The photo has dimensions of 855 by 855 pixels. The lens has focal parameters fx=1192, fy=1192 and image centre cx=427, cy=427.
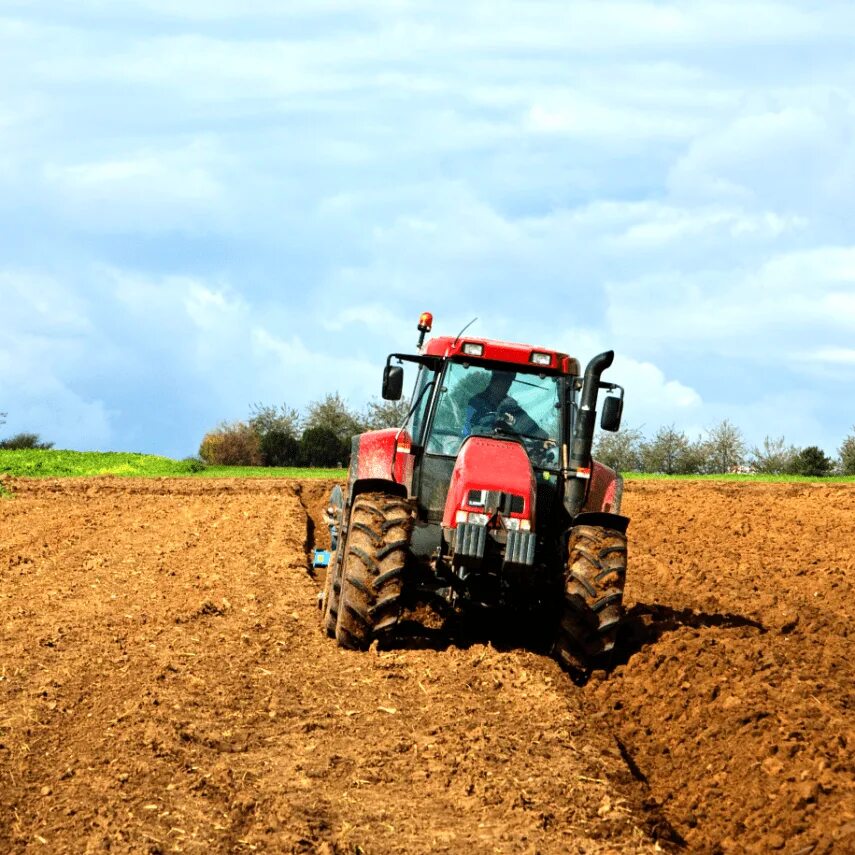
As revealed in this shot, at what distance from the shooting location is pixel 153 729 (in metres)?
7.19

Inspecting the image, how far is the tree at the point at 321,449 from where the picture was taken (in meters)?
49.0

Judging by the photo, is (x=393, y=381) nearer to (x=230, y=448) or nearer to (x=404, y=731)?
(x=404, y=731)

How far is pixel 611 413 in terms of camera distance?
9273mm

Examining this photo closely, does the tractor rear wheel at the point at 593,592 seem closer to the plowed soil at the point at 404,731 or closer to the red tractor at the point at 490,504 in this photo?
the red tractor at the point at 490,504

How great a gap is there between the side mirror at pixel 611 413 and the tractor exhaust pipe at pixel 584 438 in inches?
4.4

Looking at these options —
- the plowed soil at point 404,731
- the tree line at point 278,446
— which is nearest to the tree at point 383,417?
the tree line at point 278,446

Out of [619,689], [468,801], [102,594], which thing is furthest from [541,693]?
[102,594]

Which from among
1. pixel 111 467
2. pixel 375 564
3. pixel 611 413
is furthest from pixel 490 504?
pixel 111 467

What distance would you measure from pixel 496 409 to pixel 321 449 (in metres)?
39.8

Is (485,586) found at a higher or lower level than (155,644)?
higher

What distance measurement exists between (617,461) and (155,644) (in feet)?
161

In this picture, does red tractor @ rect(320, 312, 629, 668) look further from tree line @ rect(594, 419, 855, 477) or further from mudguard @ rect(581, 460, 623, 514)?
tree line @ rect(594, 419, 855, 477)

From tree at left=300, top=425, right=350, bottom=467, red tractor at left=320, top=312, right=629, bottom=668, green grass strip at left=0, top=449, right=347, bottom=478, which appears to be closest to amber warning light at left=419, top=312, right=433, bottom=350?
red tractor at left=320, top=312, right=629, bottom=668

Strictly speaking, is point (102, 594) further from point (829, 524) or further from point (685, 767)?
point (829, 524)
